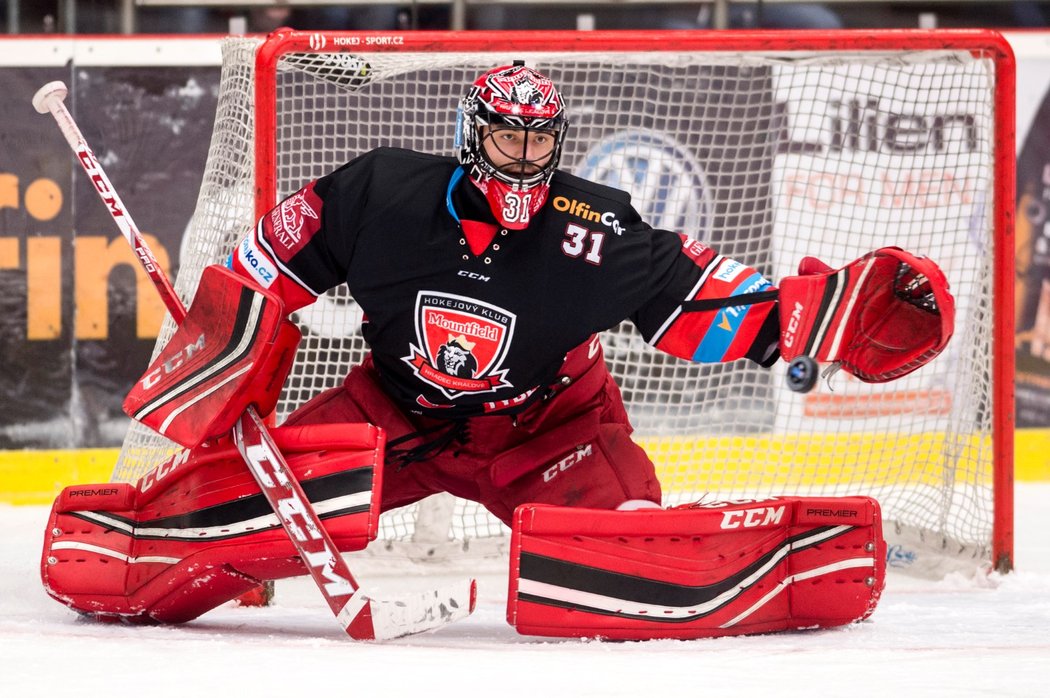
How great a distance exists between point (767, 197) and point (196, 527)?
2318 mm

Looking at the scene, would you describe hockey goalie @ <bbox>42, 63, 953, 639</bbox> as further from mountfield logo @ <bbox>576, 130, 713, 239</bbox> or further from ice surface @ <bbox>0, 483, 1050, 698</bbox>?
mountfield logo @ <bbox>576, 130, 713, 239</bbox>

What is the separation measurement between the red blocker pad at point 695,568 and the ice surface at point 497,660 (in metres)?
0.05

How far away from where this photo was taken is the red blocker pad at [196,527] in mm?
2383

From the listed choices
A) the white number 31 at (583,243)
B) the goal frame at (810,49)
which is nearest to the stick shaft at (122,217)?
the goal frame at (810,49)

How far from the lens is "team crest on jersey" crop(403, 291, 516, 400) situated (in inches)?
98.8

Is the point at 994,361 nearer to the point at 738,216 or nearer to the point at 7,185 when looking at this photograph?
the point at 738,216

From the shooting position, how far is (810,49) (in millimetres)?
3236

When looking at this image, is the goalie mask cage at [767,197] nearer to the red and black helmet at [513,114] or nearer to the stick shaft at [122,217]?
the stick shaft at [122,217]

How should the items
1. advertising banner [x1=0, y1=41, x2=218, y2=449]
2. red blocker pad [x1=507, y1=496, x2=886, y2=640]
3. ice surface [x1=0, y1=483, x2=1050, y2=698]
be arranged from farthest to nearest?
advertising banner [x1=0, y1=41, x2=218, y2=449]
red blocker pad [x1=507, y1=496, x2=886, y2=640]
ice surface [x1=0, y1=483, x2=1050, y2=698]

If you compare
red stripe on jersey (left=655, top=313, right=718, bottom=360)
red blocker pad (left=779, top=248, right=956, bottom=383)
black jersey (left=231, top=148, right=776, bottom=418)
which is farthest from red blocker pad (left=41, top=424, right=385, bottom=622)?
red blocker pad (left=779, top=248, right=956, bottom=383)

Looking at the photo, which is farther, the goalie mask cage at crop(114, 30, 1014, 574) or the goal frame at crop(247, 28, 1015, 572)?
the goalie mask cage at crop(114, 30, 1014, 574)

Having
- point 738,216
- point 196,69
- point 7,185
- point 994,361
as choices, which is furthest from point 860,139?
point 7,185

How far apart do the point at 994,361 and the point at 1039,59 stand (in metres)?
1.87

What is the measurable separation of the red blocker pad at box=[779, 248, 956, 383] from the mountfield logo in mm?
1643
